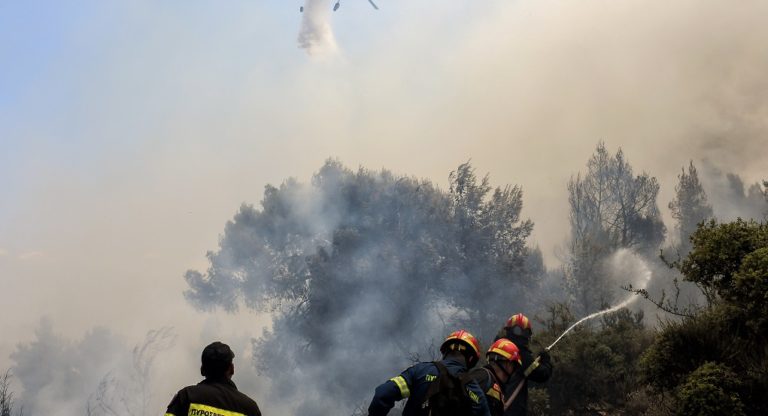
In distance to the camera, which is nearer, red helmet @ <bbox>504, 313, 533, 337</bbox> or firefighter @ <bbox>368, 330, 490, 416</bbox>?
firefighter @ <bbox>368, 330, 490, 416</bbox>

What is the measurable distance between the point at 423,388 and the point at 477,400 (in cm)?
43

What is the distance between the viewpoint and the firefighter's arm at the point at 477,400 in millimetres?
5172

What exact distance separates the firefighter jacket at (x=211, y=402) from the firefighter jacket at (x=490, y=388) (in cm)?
174

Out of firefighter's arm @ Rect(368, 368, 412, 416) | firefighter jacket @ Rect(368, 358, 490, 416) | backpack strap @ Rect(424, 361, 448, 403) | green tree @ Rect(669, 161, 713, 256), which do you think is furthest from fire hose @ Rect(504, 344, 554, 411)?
green tree @ Rect(669, 161, 713, 256)

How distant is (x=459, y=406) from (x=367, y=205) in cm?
5000

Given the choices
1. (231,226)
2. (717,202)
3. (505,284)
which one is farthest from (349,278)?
(717,202)

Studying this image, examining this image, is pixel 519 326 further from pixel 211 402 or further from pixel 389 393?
pixel 211 402

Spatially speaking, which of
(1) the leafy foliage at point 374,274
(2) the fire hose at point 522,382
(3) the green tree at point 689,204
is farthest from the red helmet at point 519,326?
(3) the green tree at point 689,204

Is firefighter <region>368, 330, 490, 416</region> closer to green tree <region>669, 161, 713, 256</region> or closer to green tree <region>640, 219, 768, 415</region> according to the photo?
green tree <region>640, 219, 768, 415</region>

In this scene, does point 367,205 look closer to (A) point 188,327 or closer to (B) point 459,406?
(A) point 188,327

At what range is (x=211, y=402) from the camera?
15.7ft

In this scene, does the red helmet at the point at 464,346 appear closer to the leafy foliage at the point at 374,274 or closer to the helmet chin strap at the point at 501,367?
the helmet chin strap at the point at 501,367

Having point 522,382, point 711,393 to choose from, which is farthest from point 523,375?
point 711,393

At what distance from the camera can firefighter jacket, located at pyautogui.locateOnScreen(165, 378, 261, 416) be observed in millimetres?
4734
